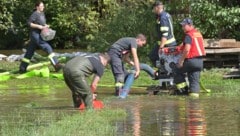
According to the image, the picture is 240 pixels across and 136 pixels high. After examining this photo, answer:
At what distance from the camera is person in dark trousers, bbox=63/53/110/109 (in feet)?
36.0

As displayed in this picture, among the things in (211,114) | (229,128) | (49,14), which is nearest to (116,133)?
(229,128)

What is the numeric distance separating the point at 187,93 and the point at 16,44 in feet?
75.8

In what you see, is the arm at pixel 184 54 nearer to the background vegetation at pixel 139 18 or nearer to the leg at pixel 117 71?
the leg at pixel 117 71

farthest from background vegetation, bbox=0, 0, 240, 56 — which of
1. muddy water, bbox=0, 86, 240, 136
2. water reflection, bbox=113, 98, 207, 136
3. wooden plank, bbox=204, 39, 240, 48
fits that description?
water reflection, bbox=113, 98, 207, 136

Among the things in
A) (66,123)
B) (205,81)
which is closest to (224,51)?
(205,81)

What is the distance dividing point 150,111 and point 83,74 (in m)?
1.27

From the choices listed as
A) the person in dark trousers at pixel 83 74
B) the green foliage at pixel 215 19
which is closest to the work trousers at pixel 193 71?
the person in dark trousers at pixel 83 74

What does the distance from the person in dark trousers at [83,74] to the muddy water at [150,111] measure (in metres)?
0.31

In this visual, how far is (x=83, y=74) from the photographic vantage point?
11.0m

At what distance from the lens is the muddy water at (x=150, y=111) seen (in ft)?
29.4

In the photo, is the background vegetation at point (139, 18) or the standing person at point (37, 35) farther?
the background vegetation at point (139, 18)

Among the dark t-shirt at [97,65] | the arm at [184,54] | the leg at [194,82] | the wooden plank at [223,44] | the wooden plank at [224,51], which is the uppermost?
the dark t-shirt at [97,65]

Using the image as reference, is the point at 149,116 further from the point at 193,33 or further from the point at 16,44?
the point at 16,44

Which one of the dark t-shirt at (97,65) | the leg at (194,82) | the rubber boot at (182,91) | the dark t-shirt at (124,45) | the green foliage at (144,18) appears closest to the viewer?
the dark t-shirt at (97,65)
